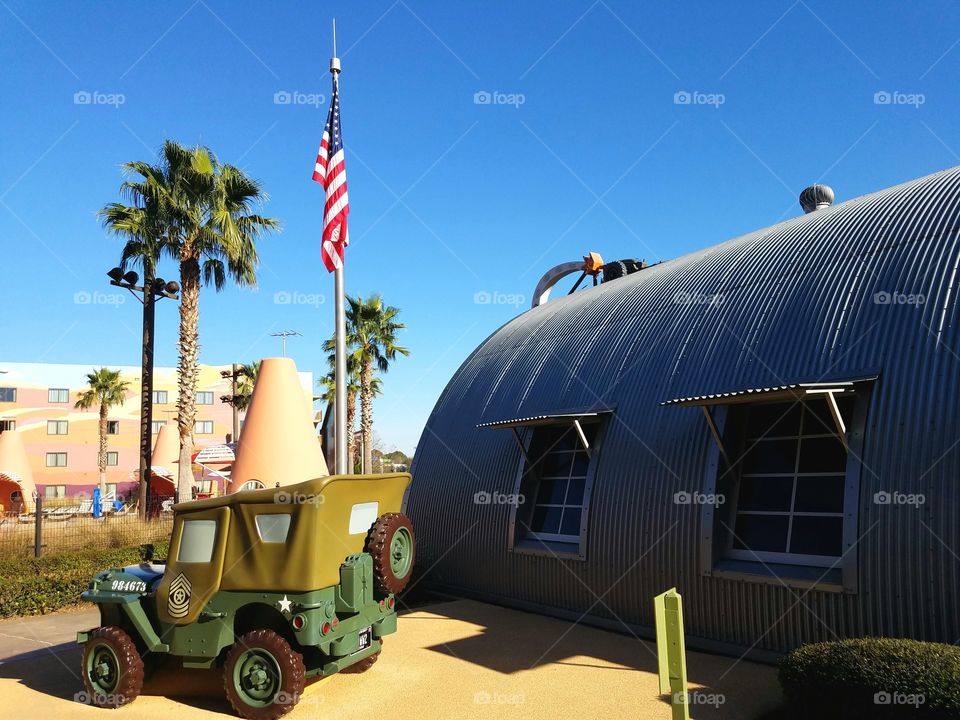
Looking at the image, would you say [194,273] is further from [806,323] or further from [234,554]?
[806,323]

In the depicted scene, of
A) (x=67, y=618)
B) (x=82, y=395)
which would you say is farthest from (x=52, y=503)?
(x=67, y=618)

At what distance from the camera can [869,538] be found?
8.36 metres

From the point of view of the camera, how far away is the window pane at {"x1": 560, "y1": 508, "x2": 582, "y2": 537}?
12617mm

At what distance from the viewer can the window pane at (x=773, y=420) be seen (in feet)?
32.9

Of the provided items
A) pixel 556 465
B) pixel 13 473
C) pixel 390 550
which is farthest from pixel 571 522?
pixel 13 473

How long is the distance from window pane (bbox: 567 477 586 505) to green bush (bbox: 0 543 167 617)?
10.0 m

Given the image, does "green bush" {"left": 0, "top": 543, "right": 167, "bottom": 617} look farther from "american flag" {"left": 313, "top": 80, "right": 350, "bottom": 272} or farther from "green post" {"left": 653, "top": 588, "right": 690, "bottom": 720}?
"green post" {"left": 653, "top": 588, "right": 690, "bottom": 720}

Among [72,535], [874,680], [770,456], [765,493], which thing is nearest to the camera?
[874,680]

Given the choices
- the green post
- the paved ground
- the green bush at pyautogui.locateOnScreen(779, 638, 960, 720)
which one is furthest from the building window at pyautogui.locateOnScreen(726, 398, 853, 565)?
the green post

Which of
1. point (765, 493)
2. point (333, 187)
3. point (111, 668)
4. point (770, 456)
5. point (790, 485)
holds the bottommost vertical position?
point (111, 668)

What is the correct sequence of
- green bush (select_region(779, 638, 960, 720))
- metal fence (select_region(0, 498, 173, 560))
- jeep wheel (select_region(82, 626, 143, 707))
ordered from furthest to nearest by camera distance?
metal fence (select_region(0, 498, 173, 560)), jeep wheel (select_region(82, 626, 143, 707)), green bush (select_region(779, 638, 960, 720))

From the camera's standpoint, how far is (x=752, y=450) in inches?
407

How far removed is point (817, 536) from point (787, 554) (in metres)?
0.44

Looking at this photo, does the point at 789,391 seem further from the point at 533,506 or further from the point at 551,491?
the point at 533,506
